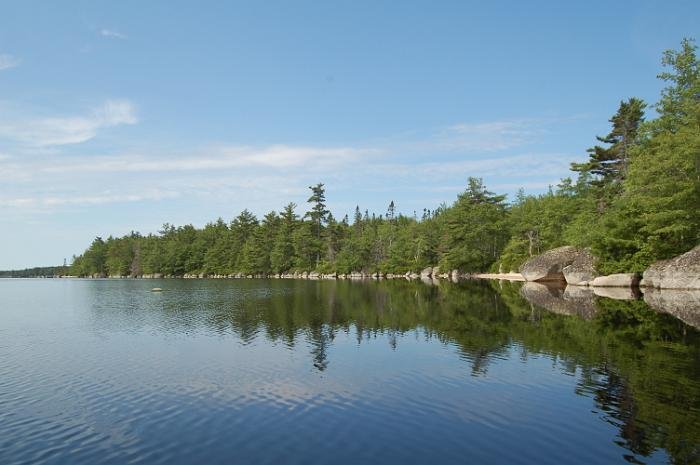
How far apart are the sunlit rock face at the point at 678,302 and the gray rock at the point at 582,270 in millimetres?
11297

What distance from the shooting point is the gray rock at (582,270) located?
2488 inches

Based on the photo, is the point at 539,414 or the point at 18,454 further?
the point at 539,414

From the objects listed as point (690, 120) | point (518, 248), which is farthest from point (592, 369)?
point (518, 248)

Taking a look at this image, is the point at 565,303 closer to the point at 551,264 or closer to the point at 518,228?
the point at 551,264

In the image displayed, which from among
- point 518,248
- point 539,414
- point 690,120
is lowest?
point 539,414

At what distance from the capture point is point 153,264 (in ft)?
574

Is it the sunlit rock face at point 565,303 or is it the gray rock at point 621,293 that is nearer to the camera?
the sunlit rock face at point 565,303

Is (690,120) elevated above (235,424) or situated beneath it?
elevated above

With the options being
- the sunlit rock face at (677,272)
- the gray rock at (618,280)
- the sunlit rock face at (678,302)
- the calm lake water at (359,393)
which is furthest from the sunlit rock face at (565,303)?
the gray rock at (618,280)

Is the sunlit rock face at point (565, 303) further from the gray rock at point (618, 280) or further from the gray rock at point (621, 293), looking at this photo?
the gray rock at point (618, 280)

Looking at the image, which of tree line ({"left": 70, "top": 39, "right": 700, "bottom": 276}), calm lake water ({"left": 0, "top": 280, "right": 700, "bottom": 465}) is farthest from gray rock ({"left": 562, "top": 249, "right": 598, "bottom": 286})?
calm lake water ({"left": 0, "top": 280, "right": 700, "bottom": 465})

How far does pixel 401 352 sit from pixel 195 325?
18106mm

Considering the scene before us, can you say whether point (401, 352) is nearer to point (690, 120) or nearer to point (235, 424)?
point (235, 424)

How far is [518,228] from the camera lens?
312 ft
